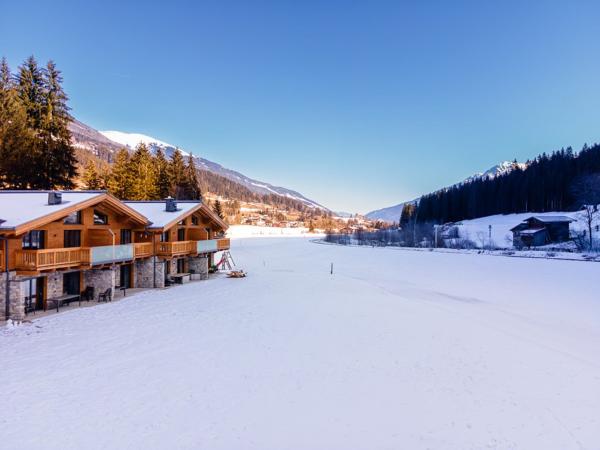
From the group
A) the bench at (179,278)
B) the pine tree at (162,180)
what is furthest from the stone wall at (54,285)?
the pine tree at (162,180)

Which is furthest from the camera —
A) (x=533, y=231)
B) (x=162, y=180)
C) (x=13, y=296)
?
(x=533, y=231)

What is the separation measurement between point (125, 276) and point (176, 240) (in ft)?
15.4

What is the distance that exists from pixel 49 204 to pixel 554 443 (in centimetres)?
1968

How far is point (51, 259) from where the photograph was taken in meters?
14.3

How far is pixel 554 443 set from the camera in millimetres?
6738

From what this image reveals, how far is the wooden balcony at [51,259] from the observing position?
1366cm

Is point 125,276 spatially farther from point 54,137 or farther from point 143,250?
point 54,137

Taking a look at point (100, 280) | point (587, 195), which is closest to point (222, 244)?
point (100, 280)

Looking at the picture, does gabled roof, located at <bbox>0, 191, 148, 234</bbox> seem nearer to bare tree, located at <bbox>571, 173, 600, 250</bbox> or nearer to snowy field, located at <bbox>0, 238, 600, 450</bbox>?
snowy field, located at <bbox>0, 238, 600, 450</bbox>

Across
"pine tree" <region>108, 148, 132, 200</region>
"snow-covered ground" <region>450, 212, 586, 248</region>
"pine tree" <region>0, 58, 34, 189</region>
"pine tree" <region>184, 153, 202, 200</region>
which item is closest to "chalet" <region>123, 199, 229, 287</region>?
"pine tree" <region>0, 58, 34, 189</region>

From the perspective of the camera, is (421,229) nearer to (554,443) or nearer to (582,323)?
(582,323)

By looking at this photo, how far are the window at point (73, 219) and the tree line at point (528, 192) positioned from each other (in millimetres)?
94398

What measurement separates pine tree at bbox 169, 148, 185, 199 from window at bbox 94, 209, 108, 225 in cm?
3126

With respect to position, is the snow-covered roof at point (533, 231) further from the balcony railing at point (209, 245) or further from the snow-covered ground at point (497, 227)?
the balcony railing at point (209, 245)
